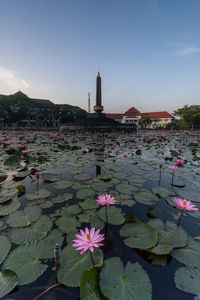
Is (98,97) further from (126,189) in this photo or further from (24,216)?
(24,216)

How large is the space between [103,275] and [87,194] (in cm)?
102

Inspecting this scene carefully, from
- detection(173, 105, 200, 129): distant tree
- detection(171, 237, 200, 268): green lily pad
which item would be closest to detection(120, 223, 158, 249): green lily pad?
detection(171, 237, 200, 268): green lily pad

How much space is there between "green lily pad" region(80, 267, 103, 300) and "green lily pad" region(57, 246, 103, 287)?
0.10 meters

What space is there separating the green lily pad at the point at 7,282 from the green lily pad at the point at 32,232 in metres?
0.29

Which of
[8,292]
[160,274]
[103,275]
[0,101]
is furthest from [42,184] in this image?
[0,101]

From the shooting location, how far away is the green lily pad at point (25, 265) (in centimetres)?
77

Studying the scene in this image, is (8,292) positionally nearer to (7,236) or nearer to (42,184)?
(7,236)

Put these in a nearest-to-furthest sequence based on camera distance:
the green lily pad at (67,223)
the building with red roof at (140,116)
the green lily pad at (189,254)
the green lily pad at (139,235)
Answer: the green lily pad at (189,254) < the green lily pad at (139,235) < the green lily pad at (67,223) < the building with red roof at (140,116)

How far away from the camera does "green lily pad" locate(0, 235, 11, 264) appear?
2.89 ft

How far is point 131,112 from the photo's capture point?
50625 mm

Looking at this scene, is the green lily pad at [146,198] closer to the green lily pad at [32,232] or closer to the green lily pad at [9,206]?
the green lily pad at [32,232]

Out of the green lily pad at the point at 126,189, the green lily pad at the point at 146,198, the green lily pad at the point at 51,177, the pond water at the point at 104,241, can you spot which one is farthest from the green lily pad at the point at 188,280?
the green lily pad at the point at 51,177

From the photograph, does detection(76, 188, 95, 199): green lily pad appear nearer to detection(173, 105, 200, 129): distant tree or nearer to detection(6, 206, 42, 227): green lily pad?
detection(6, 206, 42, 227): green lily pad

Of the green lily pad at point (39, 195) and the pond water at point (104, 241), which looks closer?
the pond water at point (104, 241)
